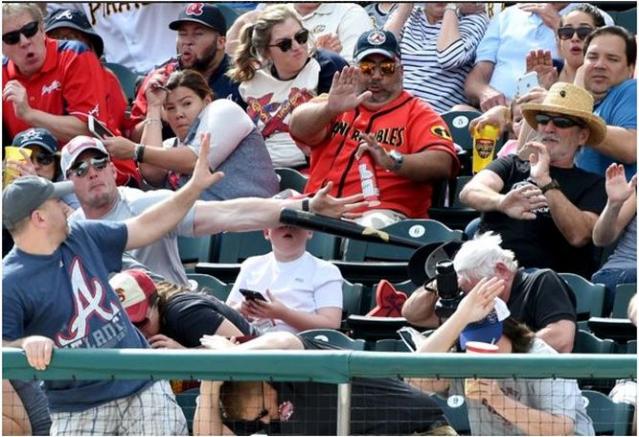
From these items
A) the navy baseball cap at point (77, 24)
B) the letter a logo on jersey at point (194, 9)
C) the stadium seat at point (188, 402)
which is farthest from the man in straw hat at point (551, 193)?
the navy baseball cap at point (77, 24)

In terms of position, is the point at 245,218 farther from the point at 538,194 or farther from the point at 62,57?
the point at 62,57

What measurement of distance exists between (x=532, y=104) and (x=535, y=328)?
4.87ft

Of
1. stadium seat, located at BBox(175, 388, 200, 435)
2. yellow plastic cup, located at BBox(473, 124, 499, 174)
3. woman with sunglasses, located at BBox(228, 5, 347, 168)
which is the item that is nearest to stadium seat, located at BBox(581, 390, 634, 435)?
stadium seat, located at BBox(175, 388, 200, 435)

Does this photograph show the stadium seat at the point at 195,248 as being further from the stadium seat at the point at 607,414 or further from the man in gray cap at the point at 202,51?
the stadium seat at the point at 607,414

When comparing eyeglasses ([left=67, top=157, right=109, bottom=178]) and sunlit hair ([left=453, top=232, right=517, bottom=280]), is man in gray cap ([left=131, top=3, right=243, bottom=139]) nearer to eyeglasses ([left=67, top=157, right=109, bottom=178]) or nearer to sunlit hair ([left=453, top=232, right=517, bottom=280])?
eyeglasses ([left=67, top=157, right=109, bottom=178])

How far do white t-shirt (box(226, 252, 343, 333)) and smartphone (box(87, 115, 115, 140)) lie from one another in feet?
5.84

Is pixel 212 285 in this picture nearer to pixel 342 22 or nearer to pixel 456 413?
pixel 456 413

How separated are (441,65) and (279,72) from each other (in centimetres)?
95

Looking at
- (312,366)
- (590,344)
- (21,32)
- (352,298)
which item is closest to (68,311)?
(312,366)

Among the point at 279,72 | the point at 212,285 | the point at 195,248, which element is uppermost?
the point at 279,72

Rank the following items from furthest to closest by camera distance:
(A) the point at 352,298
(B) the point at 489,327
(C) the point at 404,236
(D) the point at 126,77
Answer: (D) the point at 126,77 < (C) the point at 404,236 < (A) the point at 352,298 < (B) the point at 489,327

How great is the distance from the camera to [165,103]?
8.88 metres

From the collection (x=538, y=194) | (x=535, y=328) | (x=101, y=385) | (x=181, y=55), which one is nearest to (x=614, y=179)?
(x=538, y=194)

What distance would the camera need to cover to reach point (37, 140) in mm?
8516
